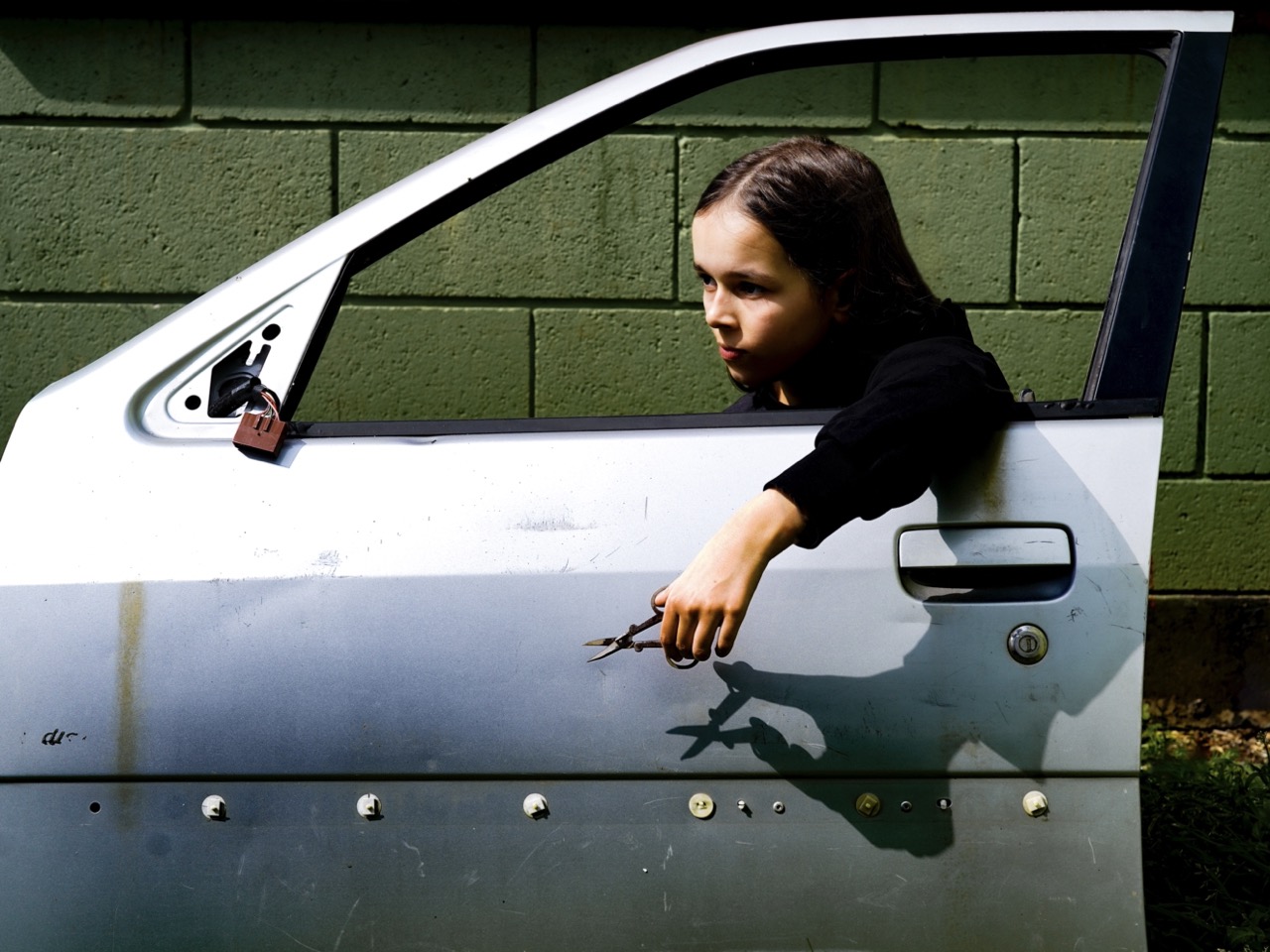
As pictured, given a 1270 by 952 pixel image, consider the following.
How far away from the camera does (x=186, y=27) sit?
3.48m

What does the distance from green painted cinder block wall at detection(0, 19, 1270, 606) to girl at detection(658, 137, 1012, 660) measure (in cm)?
188

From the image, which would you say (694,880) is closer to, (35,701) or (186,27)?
(35,701)

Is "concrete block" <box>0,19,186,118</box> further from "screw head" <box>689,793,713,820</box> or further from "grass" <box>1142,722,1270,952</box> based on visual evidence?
"grass" <box>1142,722,1270,952</box>

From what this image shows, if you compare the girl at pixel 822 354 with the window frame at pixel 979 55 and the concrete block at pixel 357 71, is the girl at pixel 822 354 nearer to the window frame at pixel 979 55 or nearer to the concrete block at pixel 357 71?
the window frame at pixel 979 55

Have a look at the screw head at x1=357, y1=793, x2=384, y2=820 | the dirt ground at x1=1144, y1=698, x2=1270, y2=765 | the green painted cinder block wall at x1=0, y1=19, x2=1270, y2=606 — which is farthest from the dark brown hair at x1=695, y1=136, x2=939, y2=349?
the dirt ground at x1=1144, y1=698, x2=1270, y2=765

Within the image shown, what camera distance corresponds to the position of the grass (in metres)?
1.82

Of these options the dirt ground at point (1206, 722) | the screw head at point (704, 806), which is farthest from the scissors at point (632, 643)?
the dirt ground at point (1206, 722)

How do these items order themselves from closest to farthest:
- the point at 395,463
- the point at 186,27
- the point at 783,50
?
the point at 395,463
the point at 783,50
the point at 186,27

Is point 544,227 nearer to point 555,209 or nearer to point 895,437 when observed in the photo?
A: point 555,209

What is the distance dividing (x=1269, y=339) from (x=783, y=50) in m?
2.82

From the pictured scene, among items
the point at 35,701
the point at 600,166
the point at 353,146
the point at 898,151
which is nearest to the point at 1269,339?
the point at 898,151

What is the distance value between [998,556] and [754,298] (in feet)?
1.60

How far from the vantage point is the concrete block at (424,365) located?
350 centimetres

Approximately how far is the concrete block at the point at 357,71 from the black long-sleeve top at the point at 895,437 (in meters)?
2.60
